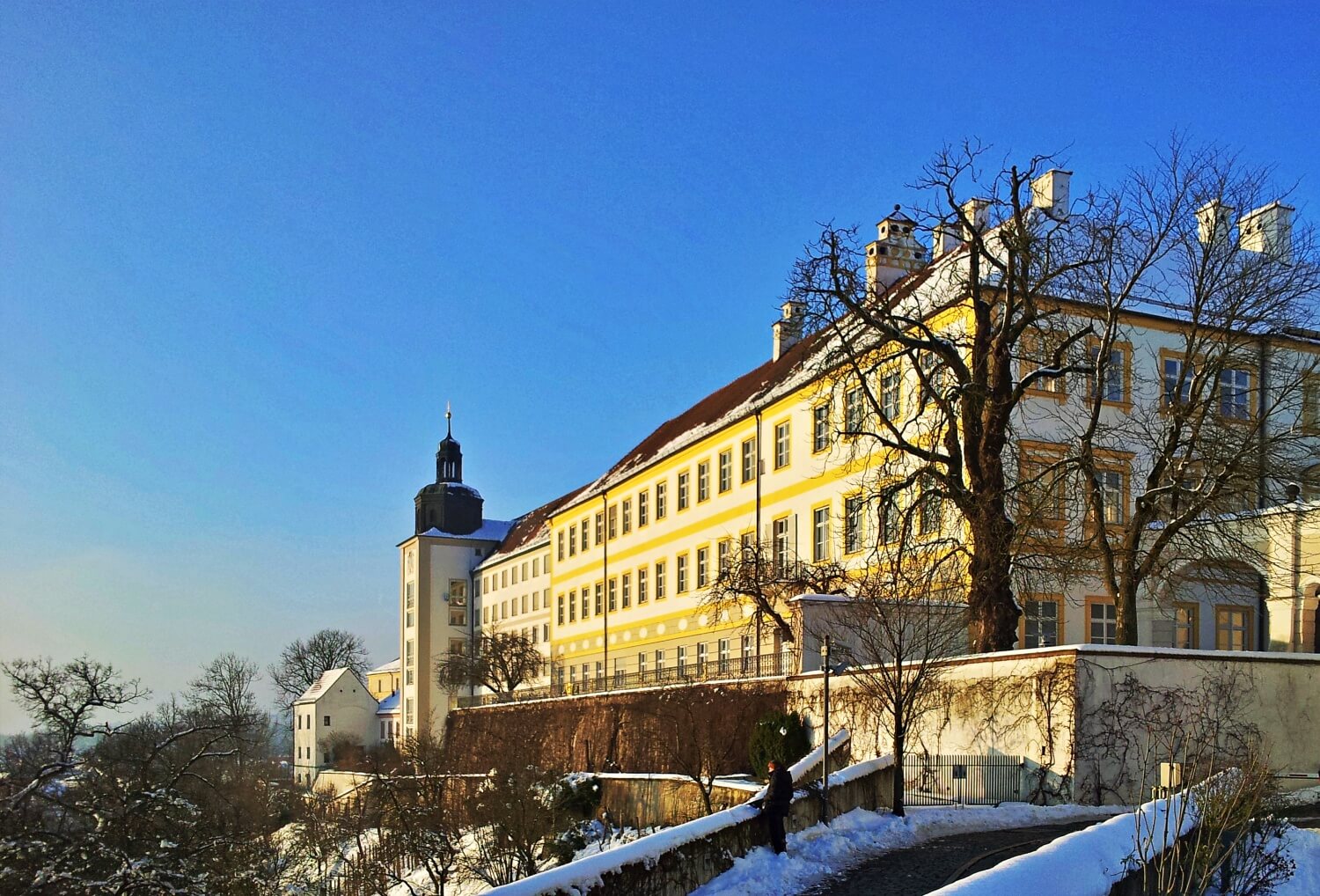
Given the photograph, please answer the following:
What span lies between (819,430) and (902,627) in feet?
56.9

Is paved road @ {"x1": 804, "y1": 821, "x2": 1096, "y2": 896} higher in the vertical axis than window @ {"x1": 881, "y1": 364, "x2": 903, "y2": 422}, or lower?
lower

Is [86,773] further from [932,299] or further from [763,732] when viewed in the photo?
[932,299]

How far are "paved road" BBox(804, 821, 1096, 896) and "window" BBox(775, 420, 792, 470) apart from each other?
2225 cm

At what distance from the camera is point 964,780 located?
2262 cm

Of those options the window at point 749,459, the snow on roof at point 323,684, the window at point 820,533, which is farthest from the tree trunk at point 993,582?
the snow on roof at point 323,684

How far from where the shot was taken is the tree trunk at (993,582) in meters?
25.6

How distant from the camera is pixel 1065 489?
91.0 feet

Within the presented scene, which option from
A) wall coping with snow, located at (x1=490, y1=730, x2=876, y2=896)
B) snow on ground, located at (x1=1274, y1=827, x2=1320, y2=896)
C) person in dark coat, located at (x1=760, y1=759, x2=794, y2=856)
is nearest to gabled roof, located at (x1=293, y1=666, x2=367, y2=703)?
wall coping with snow, located at (x1=490, y1=730, x2=876, y2=896)

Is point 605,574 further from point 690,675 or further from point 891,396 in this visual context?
point 891,396

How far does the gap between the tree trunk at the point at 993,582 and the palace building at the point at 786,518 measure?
1.58 metres

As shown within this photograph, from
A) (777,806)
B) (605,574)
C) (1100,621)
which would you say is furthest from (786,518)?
(777,806)

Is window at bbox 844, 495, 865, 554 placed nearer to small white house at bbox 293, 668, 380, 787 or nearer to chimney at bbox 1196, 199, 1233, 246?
chimney at bbox 1196, 199, 1233, 246

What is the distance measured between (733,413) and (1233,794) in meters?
33.2

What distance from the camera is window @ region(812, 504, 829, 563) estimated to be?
1474 inches
